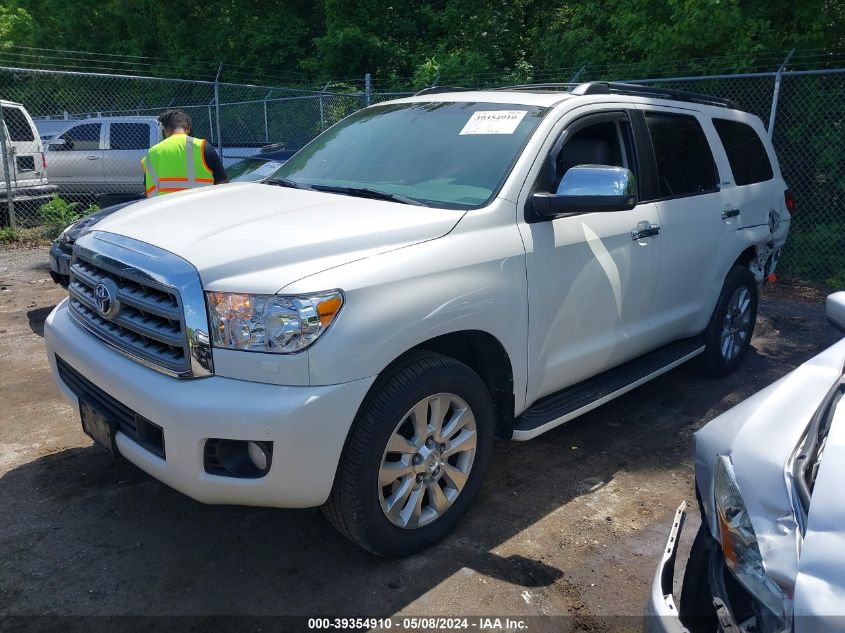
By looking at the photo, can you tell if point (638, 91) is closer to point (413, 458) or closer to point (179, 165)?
point (413, 458)

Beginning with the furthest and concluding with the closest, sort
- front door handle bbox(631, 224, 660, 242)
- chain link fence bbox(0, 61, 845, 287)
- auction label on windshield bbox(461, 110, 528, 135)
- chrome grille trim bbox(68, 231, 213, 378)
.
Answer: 1. chain link fence bbox(0, 61, 845, 287)
2. front door handle bbox(631, 224, 660, 242)
3. auction label on windshield bbox(461, 110, 528, 135)
4. chrome grille trim bbox(68, 231, 213, 378)

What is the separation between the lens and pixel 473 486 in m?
3.30

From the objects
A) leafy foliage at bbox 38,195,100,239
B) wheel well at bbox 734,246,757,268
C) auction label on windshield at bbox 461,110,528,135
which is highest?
auction label on windshield at bbox 461,110,528,135

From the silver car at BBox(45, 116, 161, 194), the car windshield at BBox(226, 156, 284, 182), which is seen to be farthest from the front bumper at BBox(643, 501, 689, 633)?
the silver car at BBox(45, 116, 161, 194)

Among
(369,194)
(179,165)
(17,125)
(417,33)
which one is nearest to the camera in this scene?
(369,194)

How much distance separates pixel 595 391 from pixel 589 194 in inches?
44.5

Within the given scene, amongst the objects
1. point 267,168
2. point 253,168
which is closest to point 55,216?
point 253,168

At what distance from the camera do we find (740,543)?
6.03 ft

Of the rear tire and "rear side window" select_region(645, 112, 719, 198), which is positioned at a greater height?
"rear side window" select_region(645, 112, 719, 198)

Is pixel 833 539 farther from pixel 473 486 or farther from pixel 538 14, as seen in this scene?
pixel 538 14

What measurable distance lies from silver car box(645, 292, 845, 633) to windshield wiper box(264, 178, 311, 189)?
8.15 ft

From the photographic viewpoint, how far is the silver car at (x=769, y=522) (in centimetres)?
160

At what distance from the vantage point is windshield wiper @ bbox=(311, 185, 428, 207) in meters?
3.39

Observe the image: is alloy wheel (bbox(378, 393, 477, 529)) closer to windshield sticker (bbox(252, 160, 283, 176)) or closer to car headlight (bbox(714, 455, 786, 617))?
car headlight (bbox(714, 455, 786, 617))
